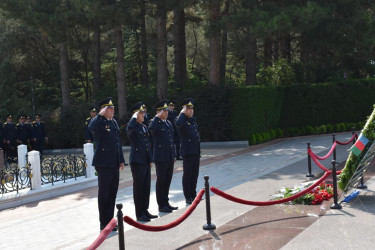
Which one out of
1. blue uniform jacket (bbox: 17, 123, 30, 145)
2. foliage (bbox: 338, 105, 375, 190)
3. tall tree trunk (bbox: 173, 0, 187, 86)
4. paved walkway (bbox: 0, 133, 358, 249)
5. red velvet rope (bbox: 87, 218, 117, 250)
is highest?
tall tree trunk (bbox: 173, 0, 187, 86)

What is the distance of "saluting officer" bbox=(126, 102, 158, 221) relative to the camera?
9.69m

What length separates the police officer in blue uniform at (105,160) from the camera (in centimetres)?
909

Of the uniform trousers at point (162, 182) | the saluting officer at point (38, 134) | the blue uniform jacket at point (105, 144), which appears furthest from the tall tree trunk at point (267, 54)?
the blue uniform jacket at point (105, 144)

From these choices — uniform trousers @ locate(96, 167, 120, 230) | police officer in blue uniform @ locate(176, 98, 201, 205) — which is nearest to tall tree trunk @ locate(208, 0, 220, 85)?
police officer in blue uniform @ locate(176, 98, 201, 205)

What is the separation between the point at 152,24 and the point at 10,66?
991 centimetres

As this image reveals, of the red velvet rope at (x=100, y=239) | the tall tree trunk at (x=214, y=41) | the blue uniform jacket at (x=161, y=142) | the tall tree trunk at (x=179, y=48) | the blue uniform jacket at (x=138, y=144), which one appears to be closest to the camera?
the red velvet rope at (x=100, y=239)

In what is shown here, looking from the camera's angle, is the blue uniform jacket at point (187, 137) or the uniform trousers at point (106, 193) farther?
the blue uniform jacket at point (187, 137)

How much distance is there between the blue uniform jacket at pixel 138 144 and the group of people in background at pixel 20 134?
11.6 meters

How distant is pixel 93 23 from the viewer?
22969mm

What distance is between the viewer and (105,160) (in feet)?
29.9

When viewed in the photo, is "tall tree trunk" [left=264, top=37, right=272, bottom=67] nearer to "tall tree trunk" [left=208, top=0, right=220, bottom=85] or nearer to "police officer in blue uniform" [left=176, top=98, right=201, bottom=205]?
"tall tree trunk" [left=208, top=0, right=220, bottom=85]

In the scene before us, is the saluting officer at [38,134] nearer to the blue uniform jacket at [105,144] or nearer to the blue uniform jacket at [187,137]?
the blue uniform jacket at [187,137]

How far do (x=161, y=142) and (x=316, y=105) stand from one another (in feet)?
57.1

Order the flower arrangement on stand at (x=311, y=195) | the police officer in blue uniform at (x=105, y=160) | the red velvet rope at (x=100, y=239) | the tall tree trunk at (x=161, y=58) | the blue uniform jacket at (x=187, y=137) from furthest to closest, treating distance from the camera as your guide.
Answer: the tall tree trunk at (x=161, y=58)
the blue uniform jacket at (x=187, y=137)
the flower arrangement on stand at (x=311, y=195)
the police officer in blue uniform at (x=105, y=160)
the red velvet rope at (x=100, y=239)
